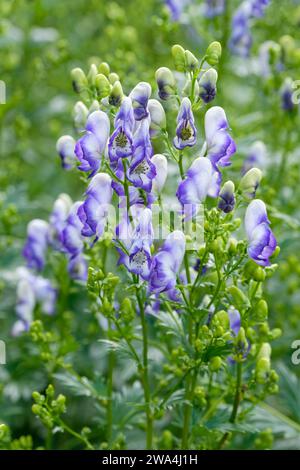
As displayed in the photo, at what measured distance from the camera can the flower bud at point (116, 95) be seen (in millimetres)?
1584

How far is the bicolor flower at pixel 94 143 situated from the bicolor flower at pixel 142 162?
74 mm

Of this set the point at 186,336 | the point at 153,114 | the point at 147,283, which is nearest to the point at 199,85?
the point at 153,114

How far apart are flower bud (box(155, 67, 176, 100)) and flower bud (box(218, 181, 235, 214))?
0.23m

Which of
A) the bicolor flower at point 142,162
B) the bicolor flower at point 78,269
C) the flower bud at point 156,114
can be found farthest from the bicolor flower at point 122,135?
the bicolor flower at point 78,269

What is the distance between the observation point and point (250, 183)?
1638 mm

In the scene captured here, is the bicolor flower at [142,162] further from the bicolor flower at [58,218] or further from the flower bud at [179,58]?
the bicolor flower at [58,218]

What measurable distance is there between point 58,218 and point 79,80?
476 millimetres

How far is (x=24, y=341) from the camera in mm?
2795

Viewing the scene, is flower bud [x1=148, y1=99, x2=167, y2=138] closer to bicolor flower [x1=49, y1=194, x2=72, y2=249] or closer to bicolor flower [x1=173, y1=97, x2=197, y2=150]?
bicolor flower [x1=173, y1=97, x2=197, y2=150]

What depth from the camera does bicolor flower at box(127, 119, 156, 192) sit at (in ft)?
5.05

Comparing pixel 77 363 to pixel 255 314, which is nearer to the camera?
A: pixel 255 314

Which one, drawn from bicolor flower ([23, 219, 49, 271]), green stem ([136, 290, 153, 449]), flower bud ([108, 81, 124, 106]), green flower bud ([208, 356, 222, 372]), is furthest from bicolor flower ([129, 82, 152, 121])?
bicolor flower ([23, 219, 49, 271])
